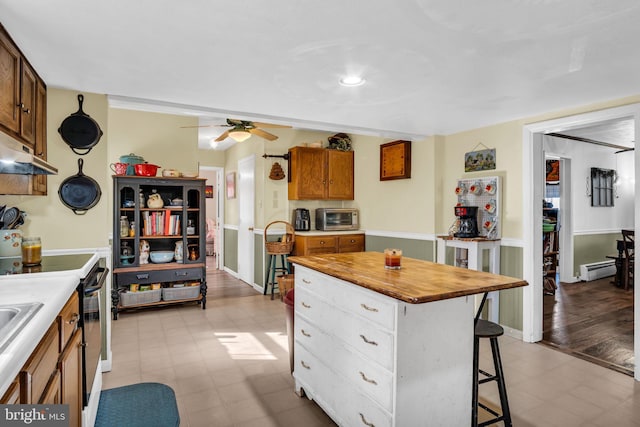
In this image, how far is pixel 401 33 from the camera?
1.88m

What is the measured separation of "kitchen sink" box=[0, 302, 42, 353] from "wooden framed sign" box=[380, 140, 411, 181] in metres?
3.96

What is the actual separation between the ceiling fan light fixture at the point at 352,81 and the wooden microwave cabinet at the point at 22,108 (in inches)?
72.3

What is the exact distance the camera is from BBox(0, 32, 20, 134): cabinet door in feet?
6.25

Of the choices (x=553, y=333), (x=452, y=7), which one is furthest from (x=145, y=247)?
(x=553, y=333)

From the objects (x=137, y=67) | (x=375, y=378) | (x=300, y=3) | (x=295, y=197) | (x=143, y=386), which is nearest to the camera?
(x=300, y=3)

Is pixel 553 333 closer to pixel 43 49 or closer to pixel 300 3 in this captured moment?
pixel 300 3

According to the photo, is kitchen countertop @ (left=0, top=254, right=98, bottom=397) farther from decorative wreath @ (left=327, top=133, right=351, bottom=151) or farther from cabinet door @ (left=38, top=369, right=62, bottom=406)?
decorative wreath @ (left=327, top=133, right=351, bottom=151)

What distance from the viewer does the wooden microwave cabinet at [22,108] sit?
6.39ft

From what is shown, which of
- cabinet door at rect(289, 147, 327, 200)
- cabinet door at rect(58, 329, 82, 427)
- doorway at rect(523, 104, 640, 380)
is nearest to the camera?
cabinet door at rect(58, 329, 82, 427)

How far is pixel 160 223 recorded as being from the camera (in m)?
4.77

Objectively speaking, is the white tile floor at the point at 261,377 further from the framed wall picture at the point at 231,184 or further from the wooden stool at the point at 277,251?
the framed wall picture at the point at 231,184

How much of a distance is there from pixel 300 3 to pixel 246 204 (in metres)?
4.72

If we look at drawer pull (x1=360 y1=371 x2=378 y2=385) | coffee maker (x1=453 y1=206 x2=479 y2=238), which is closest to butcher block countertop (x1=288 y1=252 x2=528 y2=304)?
drawer pull (x1=360 y1=371 x2=378 y2=385)

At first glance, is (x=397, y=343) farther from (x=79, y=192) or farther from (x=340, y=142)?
(x=340, y=142)
